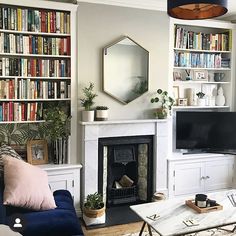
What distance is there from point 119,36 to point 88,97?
901mm

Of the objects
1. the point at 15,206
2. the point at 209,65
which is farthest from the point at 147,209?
the point at 209,65

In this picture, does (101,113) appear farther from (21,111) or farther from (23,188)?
(23,188)

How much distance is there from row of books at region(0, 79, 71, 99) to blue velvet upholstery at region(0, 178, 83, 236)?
1183 millimetres

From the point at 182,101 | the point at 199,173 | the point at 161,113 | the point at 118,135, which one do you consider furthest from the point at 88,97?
the point at 199,173

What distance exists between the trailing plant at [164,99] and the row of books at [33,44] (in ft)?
4.36

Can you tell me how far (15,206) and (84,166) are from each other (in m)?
1.17

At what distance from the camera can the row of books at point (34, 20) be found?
3357 mm

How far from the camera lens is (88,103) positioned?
3613mm

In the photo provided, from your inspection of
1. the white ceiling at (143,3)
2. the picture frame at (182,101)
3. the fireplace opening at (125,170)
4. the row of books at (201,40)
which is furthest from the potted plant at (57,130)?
the row of books at (201,40)

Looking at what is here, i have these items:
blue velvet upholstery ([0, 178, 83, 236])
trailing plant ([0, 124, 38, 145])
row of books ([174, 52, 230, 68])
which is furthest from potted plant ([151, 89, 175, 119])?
blue velvet upholstery ([0, 178, 83, 236])

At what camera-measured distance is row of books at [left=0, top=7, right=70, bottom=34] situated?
132 inches

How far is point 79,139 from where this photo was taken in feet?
12.3

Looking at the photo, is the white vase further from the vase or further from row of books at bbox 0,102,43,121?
row of books at bbox 0,102,43,121

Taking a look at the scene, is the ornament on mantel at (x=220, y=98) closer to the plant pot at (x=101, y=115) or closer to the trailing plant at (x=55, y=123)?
the plant pot at (x=101, y=115)
